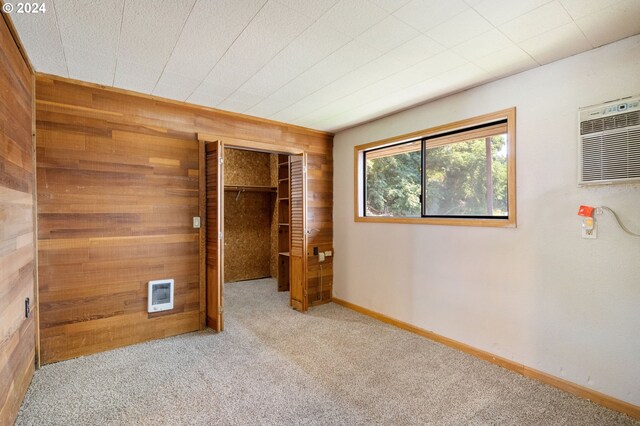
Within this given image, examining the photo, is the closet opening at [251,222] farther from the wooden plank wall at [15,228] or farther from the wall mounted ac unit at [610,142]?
the wall mounted ac unit at [610,142]

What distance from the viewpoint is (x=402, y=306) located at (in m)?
3.42

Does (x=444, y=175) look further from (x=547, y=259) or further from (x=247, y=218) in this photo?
(x=247, y=218)

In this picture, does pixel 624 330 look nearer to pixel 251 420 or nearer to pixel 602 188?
pixel 602 188

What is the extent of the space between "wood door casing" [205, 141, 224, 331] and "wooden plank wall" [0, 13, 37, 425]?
1.37m

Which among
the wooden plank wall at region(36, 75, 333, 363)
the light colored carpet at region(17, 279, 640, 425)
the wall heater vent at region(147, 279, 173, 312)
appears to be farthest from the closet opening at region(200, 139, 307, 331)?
the light colored carpet at region(17, 279, 640, 425)

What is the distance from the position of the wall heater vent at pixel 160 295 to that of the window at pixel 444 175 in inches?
89.2

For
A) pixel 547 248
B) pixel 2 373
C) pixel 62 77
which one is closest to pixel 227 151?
pixel 62 77

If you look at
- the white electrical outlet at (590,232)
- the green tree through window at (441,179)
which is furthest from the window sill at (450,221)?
the white electrical outlet at (590,232)

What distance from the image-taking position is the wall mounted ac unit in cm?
194

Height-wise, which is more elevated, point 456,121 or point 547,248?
point 456,121

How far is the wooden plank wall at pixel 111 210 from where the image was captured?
8.54ft

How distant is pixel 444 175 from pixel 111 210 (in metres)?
3.15

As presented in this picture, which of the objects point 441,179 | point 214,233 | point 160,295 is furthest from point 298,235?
point 441,179

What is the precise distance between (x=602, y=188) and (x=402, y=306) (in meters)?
2.02
